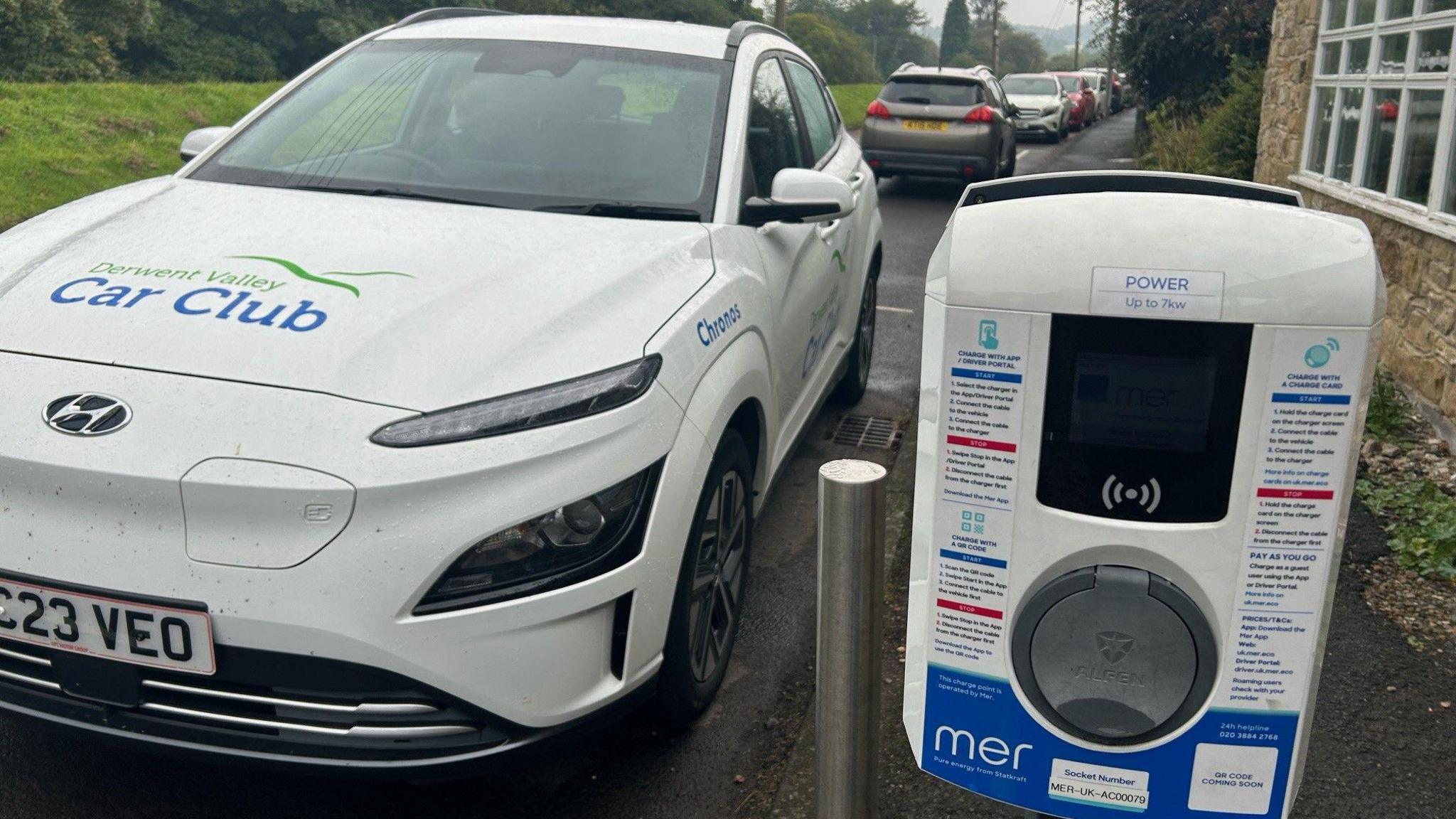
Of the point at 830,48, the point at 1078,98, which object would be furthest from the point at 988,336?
the point at 830,48

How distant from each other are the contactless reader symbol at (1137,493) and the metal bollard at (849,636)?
37cm

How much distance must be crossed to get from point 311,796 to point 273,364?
3.39 feet

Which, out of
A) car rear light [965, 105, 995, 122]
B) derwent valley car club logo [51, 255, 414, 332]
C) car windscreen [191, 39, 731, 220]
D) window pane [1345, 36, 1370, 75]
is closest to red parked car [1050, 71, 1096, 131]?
car rear light [965, 105, 995, 122]

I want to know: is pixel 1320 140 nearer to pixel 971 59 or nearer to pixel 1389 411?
pixel 1389 411

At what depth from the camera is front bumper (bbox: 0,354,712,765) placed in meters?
2.23

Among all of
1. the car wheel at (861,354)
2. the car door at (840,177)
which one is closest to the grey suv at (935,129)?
the car wheel at (861,354)

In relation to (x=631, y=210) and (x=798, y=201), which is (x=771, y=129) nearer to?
(x=798, y=201)

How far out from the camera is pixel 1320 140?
855 cm

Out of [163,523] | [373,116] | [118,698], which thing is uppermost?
[373,116]

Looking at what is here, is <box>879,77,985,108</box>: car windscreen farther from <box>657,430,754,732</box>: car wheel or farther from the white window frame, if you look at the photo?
<box>657,430,754,732</box>: car wheel

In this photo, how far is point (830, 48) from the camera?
162 ft

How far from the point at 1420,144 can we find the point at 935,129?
8826 mm

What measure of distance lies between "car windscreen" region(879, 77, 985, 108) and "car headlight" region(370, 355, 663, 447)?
42.5 ft

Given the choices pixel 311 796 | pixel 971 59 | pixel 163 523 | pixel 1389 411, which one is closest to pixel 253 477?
pixel 163 523
